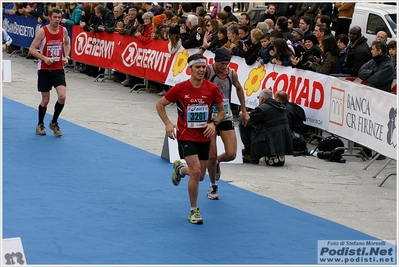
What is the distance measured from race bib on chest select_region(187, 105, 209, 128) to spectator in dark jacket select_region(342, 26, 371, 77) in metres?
5.71

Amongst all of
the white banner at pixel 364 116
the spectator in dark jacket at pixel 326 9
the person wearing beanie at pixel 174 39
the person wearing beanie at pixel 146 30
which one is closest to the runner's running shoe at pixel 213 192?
the white banner at pixel 364 116

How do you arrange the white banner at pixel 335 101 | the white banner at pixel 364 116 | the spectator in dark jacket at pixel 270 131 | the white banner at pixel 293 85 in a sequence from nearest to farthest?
1. the white banner at pixel 364 116
2. the white banner at pixel 335 101
3. the spectator in dark jacket at pixel 270 131
4. the white banner at pixel 293 85

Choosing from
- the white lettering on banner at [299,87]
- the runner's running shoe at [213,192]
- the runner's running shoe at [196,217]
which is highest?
the white lettering on banner at [299,87]

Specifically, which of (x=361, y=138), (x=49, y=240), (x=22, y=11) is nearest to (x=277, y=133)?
(x=361, y=138)

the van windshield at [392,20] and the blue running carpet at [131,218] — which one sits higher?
the van windshield at [392,20]

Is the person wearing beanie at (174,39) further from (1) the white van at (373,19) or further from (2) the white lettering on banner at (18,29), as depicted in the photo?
(2) the white lettering on banner at (18,29)

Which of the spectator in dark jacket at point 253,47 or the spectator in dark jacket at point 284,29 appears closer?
the spectator in dark jacket at point 253,47

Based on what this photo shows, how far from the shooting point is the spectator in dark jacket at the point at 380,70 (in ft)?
44.1

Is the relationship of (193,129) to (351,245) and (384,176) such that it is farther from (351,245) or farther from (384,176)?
(384,176)

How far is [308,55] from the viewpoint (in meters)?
15.4

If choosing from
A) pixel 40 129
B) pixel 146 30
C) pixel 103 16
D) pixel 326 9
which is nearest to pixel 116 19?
pixel 103 16

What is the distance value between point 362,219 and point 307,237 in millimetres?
1231

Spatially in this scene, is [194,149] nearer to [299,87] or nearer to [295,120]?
[295,120]

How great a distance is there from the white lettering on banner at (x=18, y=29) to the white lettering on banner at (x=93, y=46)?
347cm
